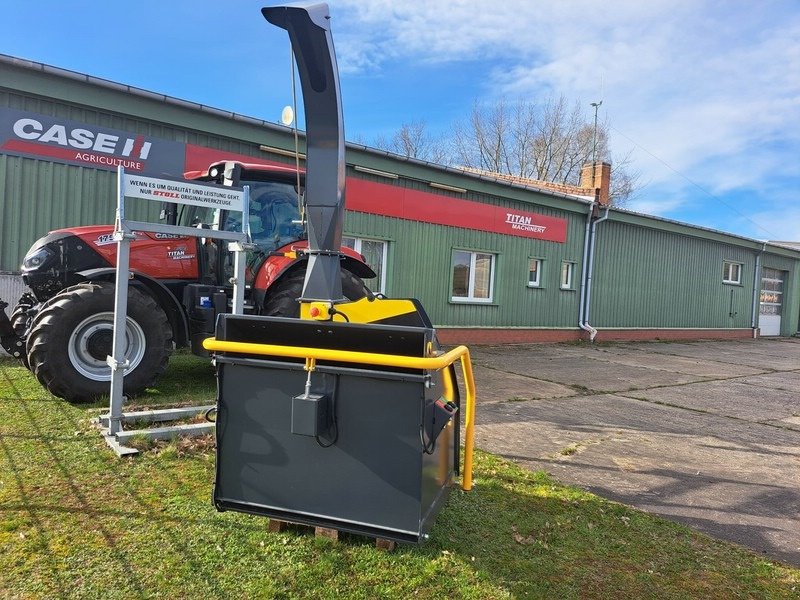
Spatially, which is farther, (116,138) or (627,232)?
(627,232)

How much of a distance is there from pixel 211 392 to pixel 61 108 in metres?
5.22

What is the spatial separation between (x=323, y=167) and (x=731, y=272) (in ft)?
76.1

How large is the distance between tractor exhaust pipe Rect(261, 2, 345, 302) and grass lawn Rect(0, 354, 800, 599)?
1442 millimetres

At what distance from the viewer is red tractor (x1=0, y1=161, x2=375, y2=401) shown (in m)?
5.29

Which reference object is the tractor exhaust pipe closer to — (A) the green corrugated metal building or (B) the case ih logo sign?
(B) the case ih logo sign

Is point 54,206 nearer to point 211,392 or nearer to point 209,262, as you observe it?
point 209,262

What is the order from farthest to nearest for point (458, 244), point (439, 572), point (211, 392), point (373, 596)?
point (458, 244), point (211, 392), point (439, 572), point (373, 596)

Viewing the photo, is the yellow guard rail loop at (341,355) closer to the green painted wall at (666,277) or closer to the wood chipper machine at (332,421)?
the wood chipper machine at (332,421)

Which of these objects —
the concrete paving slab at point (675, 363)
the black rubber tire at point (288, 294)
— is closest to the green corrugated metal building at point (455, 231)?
the concrete paving slab at point (675, 363)

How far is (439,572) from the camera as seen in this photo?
288cm

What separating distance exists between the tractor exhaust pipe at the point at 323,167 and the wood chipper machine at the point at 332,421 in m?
0.24

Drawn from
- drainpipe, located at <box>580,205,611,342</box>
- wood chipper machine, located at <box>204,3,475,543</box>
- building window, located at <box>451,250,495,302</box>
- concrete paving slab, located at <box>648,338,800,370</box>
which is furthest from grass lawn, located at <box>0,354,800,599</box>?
drainpipe, located at <box>580,205,611,342</box>

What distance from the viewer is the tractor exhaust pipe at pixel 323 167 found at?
338 cm

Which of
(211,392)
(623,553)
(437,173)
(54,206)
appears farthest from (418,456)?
(437,173)
